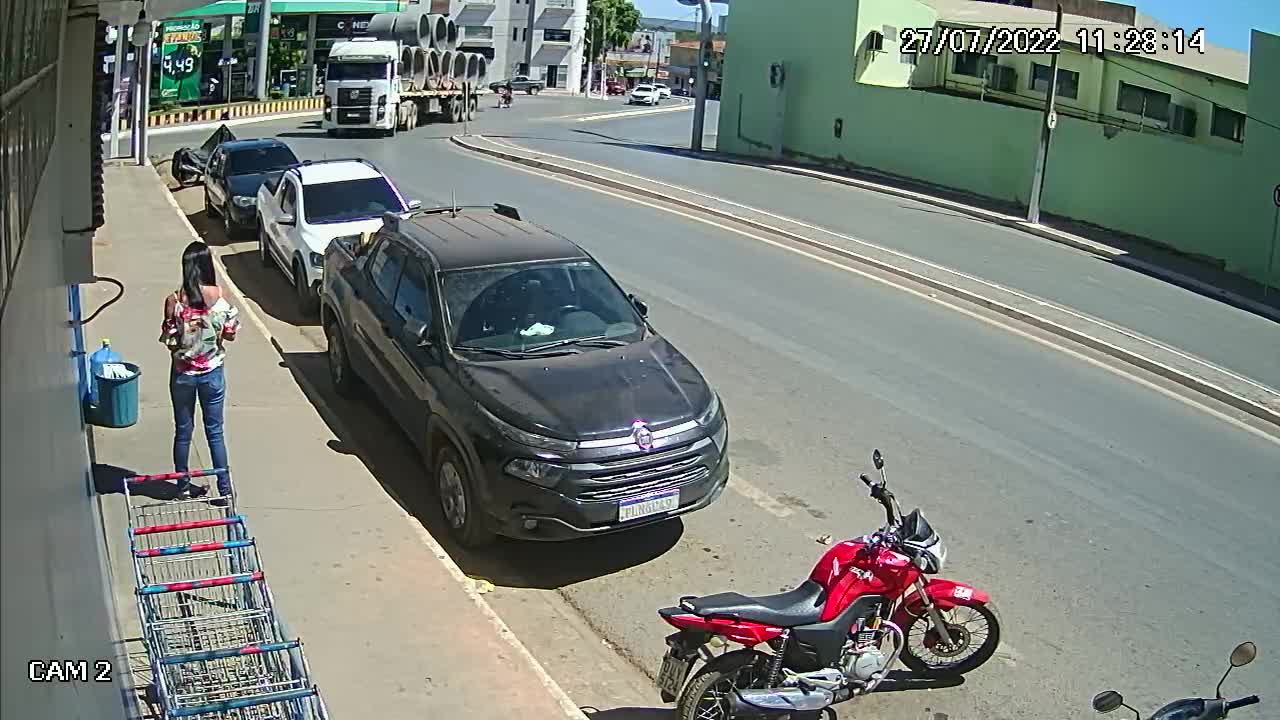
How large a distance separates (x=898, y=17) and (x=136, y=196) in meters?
22.1

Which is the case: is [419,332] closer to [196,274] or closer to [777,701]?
[196,274]

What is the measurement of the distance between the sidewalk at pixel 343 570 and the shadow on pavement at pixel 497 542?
241mm

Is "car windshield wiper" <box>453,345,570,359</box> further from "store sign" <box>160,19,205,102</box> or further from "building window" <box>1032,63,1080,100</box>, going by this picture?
"store sign" <box>160,19,205,102</box>

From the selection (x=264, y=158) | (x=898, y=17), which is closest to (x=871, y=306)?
(x=264, y=158)

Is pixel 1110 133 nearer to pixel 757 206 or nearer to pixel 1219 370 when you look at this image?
pixel 757 206

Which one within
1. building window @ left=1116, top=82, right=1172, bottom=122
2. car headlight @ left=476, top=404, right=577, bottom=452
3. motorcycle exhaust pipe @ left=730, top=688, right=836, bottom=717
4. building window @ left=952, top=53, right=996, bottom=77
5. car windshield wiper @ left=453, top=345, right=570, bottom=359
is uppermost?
building window @ left=952, top=53, right=996, bottom=77

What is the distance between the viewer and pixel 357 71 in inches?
1619

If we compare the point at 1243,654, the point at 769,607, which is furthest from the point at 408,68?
the point at 1243,654

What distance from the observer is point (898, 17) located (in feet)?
122

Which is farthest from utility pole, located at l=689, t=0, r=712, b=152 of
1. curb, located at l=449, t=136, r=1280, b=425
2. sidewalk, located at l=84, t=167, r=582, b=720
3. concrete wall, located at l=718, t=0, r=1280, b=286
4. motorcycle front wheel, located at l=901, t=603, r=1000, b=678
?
motorcycle front wheel, located at l=901, t=603, r=1000, b=678

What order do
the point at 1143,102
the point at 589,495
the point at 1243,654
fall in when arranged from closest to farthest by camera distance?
the point at 1243,654 < the point at 589,495 < the point at 1143,102

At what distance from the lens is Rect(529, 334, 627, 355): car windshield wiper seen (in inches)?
362

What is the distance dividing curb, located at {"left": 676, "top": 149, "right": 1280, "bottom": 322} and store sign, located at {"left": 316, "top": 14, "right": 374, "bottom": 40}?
114ft

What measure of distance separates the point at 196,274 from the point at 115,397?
1.25m
